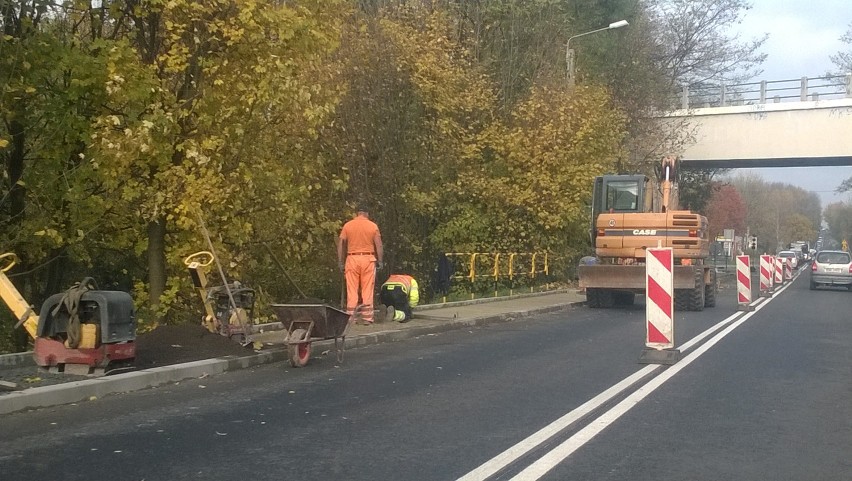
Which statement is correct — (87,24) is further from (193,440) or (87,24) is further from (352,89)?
(193,440)

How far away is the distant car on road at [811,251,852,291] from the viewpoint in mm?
36406

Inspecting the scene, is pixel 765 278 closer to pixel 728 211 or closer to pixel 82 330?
pixel 82 330

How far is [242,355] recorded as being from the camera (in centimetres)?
1097

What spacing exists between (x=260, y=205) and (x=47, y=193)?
3.32 metres

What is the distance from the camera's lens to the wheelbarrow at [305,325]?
35.1 ft

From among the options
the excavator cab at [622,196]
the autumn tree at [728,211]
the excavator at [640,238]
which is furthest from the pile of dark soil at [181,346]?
the autumn tree at [728,211]

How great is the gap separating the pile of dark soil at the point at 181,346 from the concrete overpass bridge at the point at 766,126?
1195 inches

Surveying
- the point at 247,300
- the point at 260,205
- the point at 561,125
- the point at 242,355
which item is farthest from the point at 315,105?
the point at 561,125

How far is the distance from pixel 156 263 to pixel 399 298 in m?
4.07

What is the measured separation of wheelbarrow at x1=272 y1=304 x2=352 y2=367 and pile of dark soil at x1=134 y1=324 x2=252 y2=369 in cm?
68

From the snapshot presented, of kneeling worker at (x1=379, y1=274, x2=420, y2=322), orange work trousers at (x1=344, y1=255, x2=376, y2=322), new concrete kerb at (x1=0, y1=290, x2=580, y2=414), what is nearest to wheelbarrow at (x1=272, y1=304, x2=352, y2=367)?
new concrete kerb at (x1=0, y1=290, x2=580, y2=414)

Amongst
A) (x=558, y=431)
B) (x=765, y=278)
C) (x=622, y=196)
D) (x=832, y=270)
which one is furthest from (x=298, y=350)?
(x=832, y=270)

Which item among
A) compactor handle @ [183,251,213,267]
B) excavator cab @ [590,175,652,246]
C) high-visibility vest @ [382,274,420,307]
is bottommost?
high-visibility vest @ [382,274,420,307]

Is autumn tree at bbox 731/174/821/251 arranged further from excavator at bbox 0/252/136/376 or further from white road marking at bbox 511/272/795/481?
excavator at bbox 0/252/136/376
